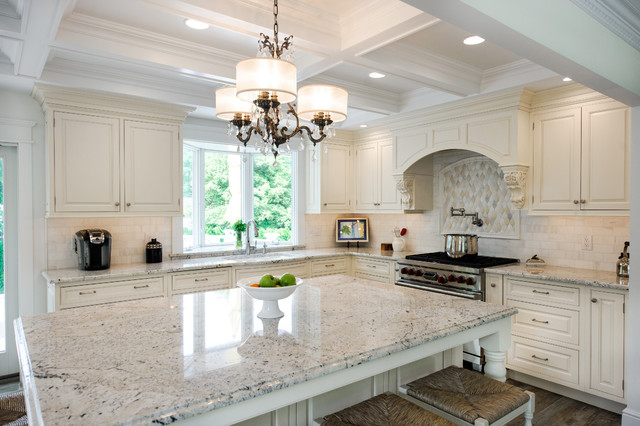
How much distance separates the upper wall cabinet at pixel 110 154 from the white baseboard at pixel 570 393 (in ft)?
11.1

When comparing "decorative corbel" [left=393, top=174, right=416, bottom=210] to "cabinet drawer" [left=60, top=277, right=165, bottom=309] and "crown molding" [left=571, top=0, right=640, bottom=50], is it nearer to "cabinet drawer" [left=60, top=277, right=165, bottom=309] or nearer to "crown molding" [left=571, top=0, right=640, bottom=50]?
"crown molding" [left=571, top=0, right=640, bottom=50]

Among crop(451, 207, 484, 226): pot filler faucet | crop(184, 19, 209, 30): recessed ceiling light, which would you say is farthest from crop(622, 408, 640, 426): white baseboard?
crop(184, 19, 209, 30): recessed ceiling light

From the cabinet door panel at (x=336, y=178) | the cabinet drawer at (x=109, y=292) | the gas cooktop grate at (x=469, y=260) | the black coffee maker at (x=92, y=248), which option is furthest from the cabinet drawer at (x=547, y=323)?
the black coffee maker at (x=92, y=248)

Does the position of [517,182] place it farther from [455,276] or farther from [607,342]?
[607,342]

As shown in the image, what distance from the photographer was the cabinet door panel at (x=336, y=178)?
16.6 feet

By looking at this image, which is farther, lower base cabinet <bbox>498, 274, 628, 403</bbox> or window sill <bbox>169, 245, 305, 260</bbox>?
window sill <bbox>169, 245, 305, 260</bbox>

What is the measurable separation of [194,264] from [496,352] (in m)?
2.70

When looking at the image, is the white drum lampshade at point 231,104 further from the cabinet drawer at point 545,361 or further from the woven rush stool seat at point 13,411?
the cabinet drawer at point 545,361

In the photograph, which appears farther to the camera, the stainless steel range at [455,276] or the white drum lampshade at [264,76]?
the stainless steel range at [455,276]

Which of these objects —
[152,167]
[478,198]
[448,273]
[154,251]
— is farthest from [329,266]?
[152,167]

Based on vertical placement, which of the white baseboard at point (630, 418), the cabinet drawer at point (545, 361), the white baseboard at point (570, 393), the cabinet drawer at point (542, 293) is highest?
the cabinet drawer at point (542, 293)

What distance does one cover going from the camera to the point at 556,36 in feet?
5.83

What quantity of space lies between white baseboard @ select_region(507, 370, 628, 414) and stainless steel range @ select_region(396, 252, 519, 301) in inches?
28.4

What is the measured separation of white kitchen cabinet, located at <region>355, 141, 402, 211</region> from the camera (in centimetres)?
481
